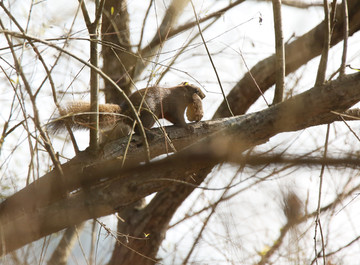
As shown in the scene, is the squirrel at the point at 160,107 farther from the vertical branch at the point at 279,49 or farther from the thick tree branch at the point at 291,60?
the vertical branch at the point at 279,49

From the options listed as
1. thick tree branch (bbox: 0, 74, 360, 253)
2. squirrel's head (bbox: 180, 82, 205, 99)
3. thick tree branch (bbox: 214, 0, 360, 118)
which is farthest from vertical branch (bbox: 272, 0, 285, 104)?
squirrel's head (bbox: 180, 82, 205, 99)

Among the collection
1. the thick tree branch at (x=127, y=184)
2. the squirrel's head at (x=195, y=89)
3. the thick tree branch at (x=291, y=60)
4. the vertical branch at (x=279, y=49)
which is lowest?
the thick tree branch at (x=127, y=184)

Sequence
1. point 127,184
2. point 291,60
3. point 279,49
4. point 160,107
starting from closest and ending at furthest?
point 127,184 → point 279,49 → point 160,107 → point 291,60

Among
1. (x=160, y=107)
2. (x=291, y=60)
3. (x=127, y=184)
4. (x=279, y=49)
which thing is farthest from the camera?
(x=291, y=60)

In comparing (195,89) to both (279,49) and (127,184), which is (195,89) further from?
(127,184)

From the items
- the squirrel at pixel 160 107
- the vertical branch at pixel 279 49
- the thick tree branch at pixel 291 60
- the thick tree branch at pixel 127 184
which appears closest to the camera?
the thick tree branch at pixel 127 184

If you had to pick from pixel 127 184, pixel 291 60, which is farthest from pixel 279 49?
pixel 127 184

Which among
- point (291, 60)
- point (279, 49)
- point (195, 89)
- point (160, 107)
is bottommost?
point (279, 49)

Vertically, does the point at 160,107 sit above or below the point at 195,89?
below

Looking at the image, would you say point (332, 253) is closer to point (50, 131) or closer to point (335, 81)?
point (335, 81)

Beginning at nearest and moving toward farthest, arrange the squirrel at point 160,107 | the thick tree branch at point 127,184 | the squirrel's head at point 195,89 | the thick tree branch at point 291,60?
the thick tree branch at point 127,184, the squirrel at point 160,107, the thick tree branch at point 291,60, the squirrel's head at point 195,89

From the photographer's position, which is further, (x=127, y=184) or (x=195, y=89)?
(x=195, y=89)

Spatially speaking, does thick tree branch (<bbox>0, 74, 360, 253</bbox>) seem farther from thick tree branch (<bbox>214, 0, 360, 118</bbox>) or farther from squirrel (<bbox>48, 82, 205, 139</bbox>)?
thick tree branch (<bbox>214, 0, 360, 118</bbox>)

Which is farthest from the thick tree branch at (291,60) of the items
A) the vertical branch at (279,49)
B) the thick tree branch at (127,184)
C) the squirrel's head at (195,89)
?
the thick tree branch at (127,184)
